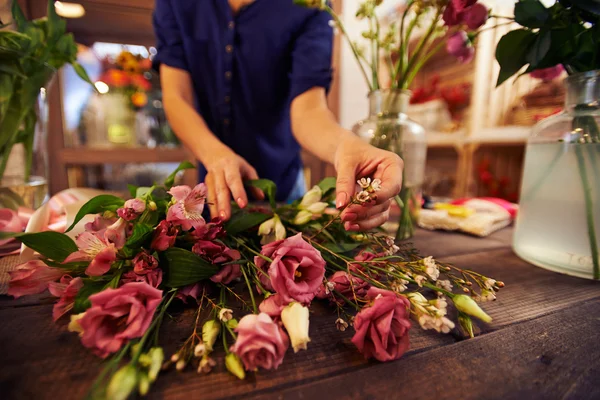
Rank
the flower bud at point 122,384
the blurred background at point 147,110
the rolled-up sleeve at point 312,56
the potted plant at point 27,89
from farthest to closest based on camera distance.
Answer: the blurred background at point 147,110 → the rolled-up sleeve at point 312,56 → the potted plant at point 27,89 → the flower bud at point 122,384

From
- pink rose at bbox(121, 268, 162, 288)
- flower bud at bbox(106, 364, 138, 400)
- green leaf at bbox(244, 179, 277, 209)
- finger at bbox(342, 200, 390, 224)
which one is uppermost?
green leaf at bbox(244, 179, 277, 209)

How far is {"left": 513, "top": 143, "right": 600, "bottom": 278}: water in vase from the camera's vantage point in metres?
0.43

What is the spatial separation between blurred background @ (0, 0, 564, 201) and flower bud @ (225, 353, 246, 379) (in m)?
1.12

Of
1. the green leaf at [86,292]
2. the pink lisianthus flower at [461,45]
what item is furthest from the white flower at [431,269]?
the pink lisianthus flower at [461,45]

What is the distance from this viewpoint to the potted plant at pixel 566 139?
1.38 ft

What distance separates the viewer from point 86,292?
28cm

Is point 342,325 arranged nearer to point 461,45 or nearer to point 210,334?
point 210,334

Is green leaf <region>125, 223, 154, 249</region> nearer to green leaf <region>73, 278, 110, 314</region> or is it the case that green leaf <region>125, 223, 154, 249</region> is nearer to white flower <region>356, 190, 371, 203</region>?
green leaf <region>73, 278, 110, 314</region>

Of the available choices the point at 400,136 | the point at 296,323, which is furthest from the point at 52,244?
the point at 400,136

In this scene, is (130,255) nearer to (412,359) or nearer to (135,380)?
(135,380)

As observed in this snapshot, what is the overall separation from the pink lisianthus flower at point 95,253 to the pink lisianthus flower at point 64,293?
0.02 m

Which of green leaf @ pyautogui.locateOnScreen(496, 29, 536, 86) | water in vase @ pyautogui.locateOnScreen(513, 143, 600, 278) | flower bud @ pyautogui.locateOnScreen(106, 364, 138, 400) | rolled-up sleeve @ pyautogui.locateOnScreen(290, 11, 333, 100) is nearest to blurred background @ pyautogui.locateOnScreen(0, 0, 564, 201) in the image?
rolled-up sleeve @ pyautogui.locateOnScreen(290, 11, 333, 100)

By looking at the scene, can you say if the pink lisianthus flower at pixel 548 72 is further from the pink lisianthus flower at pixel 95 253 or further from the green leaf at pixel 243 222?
the pink lisianthus flower at pixel 95 253

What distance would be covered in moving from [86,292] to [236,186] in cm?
21
